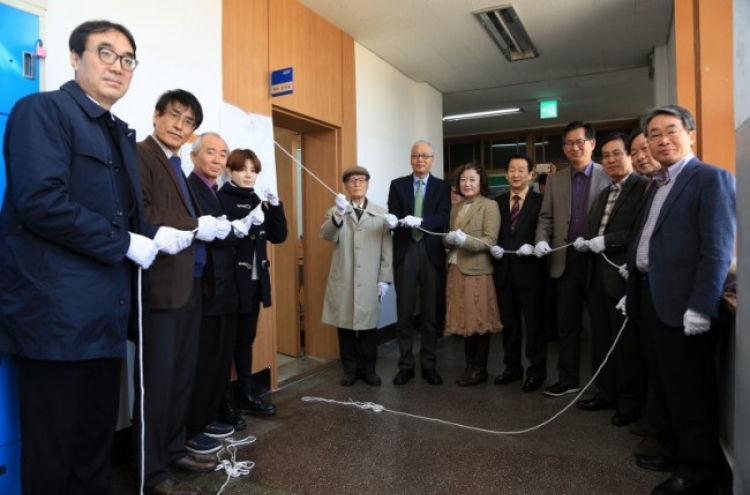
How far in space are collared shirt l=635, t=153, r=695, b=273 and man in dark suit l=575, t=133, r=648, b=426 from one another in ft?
1.70

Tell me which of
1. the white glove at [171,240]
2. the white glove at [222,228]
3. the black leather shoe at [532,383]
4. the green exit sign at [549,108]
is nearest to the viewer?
the white glove at [171,240]

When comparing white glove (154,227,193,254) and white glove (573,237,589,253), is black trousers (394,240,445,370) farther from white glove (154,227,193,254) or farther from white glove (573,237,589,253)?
white glove (154,227,193,254)

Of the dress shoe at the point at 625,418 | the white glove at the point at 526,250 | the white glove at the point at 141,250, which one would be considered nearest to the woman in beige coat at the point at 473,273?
the white glove at the point at 526,250

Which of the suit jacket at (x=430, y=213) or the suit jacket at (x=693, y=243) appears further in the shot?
the suit jacket at (x=430, y=213)

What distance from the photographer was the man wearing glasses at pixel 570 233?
305 cm

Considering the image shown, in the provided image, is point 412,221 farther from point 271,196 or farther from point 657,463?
point 657,463

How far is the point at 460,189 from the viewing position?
3.53 m

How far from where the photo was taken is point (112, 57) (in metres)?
1.58

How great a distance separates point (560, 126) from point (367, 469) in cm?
876

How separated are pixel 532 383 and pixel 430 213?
1.36m

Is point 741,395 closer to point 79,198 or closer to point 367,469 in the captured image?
point 367,469

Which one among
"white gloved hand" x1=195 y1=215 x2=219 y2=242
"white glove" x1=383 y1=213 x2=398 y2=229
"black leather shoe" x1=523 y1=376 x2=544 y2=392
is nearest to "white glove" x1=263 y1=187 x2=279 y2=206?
"white gloved hand" x1=195 y1=215 x2=219 y2=242

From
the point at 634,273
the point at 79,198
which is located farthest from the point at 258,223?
the point at 634,273

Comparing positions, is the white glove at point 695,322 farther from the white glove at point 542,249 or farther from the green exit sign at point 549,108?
the green exit sign at point 549,108
